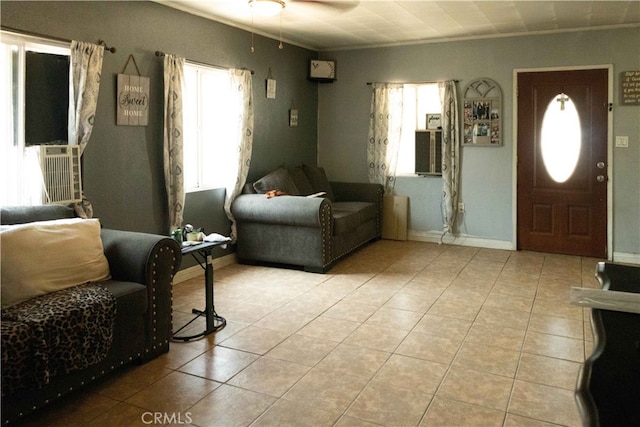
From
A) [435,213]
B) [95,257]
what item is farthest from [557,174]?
[95,257]

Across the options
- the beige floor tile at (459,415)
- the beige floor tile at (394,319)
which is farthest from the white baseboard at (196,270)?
the beige floor tile at (459,415)

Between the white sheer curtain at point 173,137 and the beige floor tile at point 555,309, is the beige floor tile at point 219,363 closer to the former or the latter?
the white sheer curtain at point 173,137

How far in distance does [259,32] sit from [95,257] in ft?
11.6

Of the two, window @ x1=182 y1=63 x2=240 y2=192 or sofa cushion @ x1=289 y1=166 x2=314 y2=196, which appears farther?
sofa cushion @ x1=289 y1=166 x2=314 y2=196

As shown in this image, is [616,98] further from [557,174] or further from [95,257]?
[95,257]

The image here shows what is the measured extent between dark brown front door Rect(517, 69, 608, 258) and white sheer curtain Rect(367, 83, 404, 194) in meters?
1.42

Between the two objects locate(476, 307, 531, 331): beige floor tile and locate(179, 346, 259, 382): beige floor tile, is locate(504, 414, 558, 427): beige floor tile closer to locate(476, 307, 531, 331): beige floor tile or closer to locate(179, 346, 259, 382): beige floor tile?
locate(476, 307, 531, 331): beige floor tile

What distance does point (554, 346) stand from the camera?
10.5ft

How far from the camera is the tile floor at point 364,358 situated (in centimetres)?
242

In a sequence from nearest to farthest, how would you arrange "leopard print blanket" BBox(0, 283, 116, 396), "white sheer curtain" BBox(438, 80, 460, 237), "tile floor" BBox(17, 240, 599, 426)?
"leopard print blanket" BBox(0, 283, 116, 396) < "tile floor" BBox(17, 240, 599, 426) < "white sheer curtain" BBox(438, 80, 460, 237)

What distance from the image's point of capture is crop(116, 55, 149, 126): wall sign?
398cm

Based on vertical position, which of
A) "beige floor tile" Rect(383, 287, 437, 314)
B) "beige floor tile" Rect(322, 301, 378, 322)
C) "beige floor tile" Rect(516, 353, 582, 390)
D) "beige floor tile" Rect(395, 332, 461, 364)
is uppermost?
"beige floor tile" Rect(383, 287, 437, 314)

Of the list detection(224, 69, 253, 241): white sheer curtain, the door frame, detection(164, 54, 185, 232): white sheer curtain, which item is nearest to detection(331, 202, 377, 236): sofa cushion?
detection(224, 69, 253, 241): white sheer curtain

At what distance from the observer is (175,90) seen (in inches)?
172
